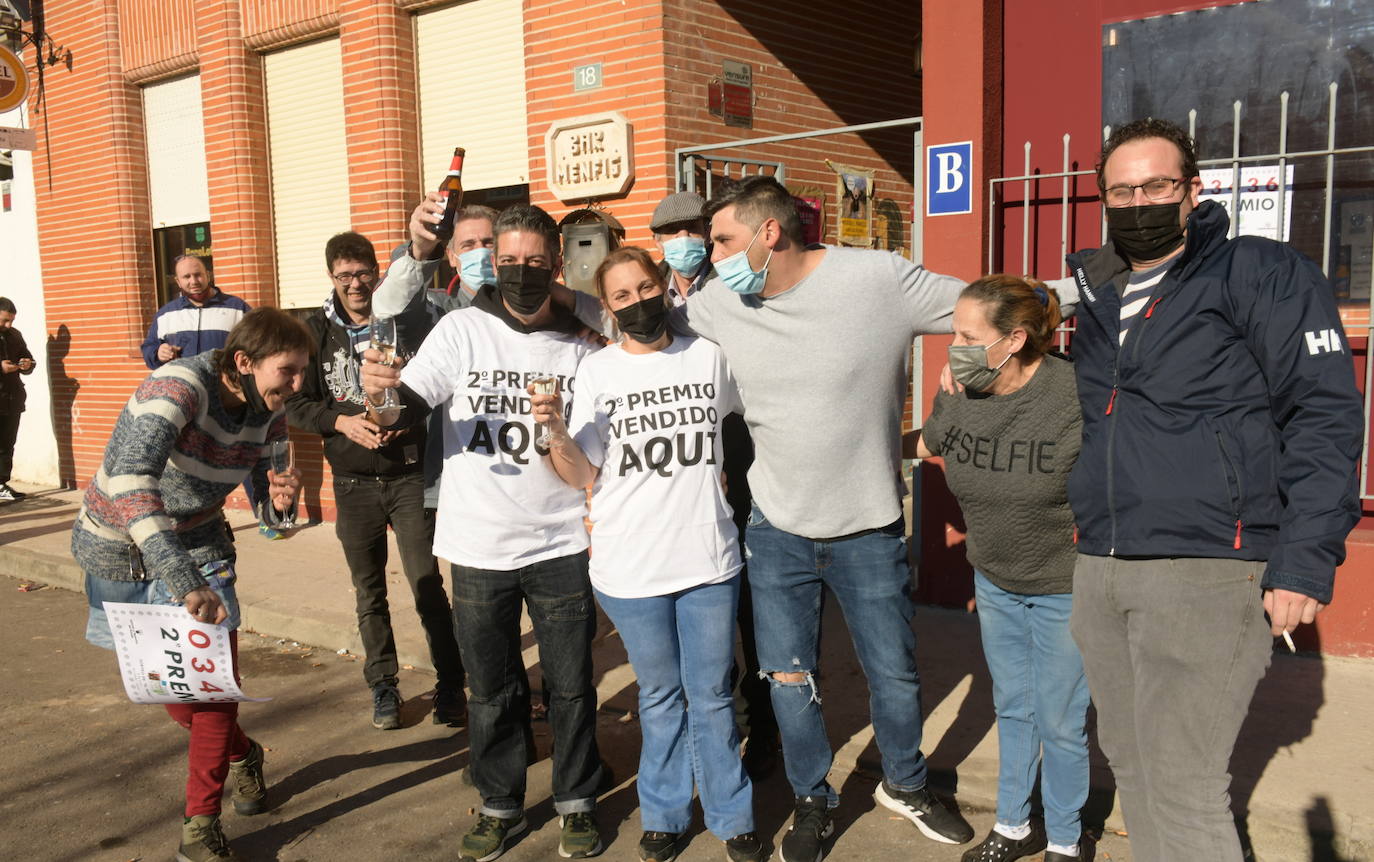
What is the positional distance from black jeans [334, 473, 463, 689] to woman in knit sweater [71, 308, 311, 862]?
3.05 feet

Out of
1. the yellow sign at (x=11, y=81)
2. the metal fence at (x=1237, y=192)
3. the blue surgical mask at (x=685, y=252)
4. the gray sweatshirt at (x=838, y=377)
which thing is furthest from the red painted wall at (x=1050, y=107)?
the yellow sign at (x=11, y=81)

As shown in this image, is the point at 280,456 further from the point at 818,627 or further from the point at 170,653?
the point at 818,627

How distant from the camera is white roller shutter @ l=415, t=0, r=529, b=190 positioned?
7520mm

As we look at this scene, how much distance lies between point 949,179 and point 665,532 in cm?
313

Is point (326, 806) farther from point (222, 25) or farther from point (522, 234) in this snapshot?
point (222, 25)

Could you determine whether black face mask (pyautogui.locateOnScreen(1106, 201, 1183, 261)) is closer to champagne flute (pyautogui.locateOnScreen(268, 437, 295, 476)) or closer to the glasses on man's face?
champagne flute (pyautogui.locateOnScreen(268, 437, 295, 476))

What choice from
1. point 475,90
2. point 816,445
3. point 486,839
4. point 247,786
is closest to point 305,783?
point 247,786

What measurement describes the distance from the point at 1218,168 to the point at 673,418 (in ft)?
11.0

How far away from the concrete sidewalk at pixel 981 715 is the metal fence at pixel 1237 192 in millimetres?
1035

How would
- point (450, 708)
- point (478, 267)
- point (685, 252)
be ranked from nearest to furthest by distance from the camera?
1. point (478, 267)
2. point (685, 252)
3. point (450, 708)

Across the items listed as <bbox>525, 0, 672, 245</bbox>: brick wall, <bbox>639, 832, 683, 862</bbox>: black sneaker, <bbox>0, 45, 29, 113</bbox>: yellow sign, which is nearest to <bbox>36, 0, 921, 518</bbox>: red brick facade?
<bbox>525, 0, 672, 245</bbox>: brick wall

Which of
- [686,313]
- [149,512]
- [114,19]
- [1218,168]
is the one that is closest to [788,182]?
[1218,168]

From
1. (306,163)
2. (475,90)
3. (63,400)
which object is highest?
(475,90)

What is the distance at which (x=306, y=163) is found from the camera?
8.90 meters
